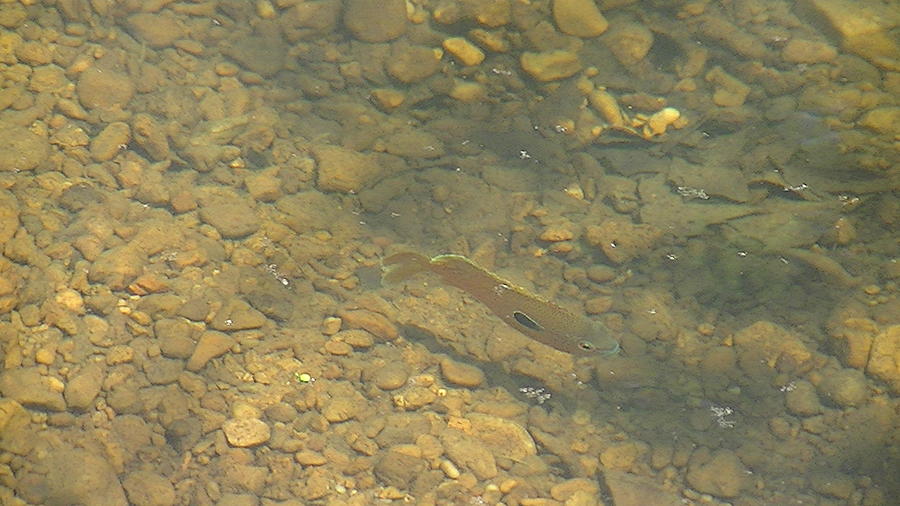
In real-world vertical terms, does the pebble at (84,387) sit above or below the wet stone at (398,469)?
above

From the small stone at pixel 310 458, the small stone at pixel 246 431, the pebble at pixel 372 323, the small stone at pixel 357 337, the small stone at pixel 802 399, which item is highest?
the small stone at pixel 802 399

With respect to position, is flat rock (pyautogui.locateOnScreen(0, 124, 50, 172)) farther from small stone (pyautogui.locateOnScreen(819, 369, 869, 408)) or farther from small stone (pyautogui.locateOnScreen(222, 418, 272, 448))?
small stone (pyautogui.locateOnScreen(819, 369, 869, 408))

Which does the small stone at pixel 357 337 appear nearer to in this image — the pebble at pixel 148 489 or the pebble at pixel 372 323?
the pebble at pixel 372 323

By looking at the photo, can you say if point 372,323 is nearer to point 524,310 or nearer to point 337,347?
point 337,347

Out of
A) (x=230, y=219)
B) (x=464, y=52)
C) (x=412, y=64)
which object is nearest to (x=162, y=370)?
(x=230, y=219)

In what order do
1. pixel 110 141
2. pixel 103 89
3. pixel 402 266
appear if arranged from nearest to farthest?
pixel 402 266
pixel 110 141
pixel 103 89

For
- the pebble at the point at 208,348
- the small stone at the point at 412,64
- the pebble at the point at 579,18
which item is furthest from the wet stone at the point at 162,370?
the pebble at the point at 579,18
